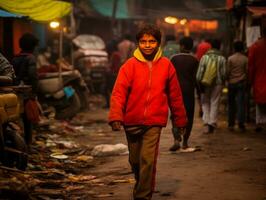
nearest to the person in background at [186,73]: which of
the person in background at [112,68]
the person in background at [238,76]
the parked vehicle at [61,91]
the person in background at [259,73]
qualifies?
the person in background at [259,73]

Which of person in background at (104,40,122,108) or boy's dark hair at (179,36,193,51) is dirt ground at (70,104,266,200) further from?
person in background at (104,40,122,108)

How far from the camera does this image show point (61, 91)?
15.8 meters

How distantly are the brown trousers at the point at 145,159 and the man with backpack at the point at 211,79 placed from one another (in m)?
6.28

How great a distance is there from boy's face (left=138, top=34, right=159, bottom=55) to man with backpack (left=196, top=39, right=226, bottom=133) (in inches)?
248

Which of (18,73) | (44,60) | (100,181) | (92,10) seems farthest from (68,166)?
(92,10)

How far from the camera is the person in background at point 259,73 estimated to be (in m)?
11.5

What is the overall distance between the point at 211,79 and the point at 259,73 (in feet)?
5.19

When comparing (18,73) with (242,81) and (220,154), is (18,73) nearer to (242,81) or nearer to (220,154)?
(220,154)

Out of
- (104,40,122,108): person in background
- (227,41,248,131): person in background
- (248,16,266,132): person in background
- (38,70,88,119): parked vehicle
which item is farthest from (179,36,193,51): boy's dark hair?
(104,40,122,108): person in background

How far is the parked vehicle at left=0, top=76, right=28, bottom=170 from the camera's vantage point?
7.64 meters

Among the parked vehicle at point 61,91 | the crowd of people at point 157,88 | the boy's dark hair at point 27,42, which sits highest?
the boy's dark hair at point 27,42

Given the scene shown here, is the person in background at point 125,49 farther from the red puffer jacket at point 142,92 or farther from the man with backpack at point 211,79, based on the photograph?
the red puffer jacket at point 142,92

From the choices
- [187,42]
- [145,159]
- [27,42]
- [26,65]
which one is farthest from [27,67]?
[145,159]

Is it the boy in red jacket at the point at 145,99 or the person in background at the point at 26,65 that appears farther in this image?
the person in background at the point at 26,65
